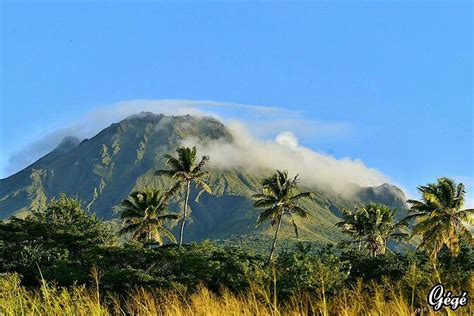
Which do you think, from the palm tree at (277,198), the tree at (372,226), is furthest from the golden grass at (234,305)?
the tree at (372,226)

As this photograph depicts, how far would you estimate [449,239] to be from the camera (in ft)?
146

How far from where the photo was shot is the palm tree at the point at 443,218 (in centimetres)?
4494

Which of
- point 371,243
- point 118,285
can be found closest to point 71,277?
point 118,285

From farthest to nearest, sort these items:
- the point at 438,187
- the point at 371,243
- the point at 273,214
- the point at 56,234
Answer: the point at 371,243
the point at 273,214
the point at 438,187
the point at 56,234

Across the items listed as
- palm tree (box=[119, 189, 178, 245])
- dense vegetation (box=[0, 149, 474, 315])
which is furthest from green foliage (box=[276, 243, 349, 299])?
palm tree (box=[119, 189, 178, 245])

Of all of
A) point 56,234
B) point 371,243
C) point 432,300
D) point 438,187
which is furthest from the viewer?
point 371,243

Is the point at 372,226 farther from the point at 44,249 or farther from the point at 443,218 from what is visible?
the point at 44,249

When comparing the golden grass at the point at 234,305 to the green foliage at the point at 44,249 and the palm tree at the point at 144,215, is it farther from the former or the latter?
the palm tree at the point at 144,215

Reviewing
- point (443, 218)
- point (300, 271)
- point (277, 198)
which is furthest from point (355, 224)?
point (300, 271)

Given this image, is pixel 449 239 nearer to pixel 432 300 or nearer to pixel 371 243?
pixel 371 243

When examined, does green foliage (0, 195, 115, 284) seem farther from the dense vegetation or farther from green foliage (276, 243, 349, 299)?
green foliage (276, 243, 349, 299)

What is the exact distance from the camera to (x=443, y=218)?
151 feet

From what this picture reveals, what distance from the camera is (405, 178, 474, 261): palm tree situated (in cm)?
4494

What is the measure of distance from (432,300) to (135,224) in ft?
184
